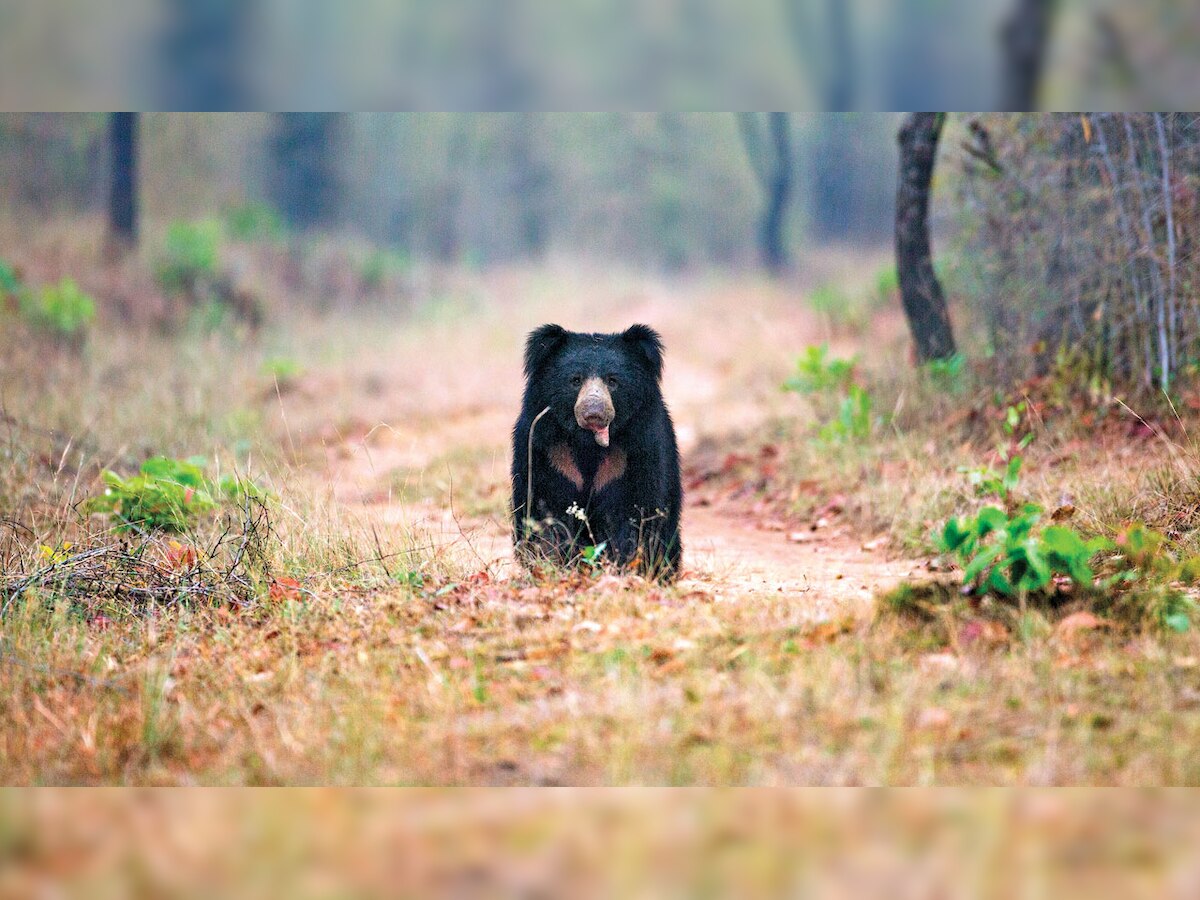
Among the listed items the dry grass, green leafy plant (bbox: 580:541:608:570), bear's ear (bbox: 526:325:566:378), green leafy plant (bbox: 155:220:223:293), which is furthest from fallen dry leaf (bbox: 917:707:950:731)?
green leafy plant (bbox: 155:220:223:293)

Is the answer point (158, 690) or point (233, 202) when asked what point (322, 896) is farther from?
point (233, 202)

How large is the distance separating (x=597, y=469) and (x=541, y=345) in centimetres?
58

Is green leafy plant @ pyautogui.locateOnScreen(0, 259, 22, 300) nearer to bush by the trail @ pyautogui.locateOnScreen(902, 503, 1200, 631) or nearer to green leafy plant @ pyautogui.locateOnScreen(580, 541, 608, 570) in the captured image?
green leafy plant @ pyautogui.locateOnScreen(580, 541, 608, 570)

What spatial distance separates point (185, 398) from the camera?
32.8ft

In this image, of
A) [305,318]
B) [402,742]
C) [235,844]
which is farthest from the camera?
[305,318]

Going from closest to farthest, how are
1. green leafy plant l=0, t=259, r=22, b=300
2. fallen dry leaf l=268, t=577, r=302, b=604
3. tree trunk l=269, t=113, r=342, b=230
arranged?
1. fallen dry leaf l=268, t=577, r=302, b=604
2. green leafy plant l=0, t=259, r=22, b=300
3. tree trunk l=269, t=113, r=342, b=230

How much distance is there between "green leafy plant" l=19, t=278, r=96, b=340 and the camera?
463 inches

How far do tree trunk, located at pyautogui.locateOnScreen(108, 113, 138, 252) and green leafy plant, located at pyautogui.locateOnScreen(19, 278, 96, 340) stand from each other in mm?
3342

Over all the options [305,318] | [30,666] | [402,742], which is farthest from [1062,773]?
[305,318]

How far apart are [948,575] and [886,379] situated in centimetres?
395

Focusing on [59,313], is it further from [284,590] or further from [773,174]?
[773,174]

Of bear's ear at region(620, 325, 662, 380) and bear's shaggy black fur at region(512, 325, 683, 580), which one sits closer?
Answer: bear's shaggy black fur at region(512, 325, 683, 580)

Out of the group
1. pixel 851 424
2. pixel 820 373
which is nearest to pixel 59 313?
pixel 820 373
